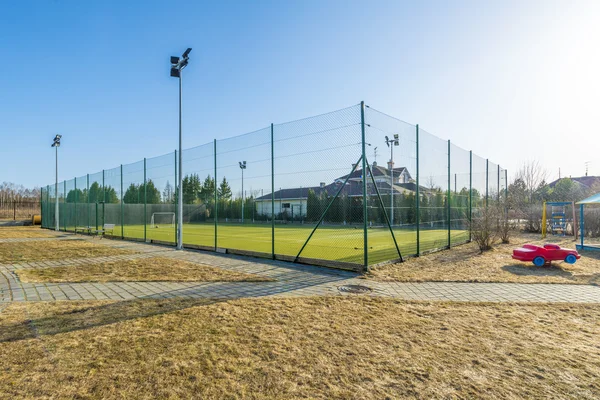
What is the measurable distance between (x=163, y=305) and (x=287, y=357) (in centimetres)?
225

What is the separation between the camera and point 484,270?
6.75 meters

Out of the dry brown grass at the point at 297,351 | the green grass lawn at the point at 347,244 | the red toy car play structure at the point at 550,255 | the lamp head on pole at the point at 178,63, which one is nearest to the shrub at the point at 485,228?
the green grass lawn at the point at 347,244

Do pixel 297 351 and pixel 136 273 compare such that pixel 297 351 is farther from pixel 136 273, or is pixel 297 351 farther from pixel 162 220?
pixel 162 220

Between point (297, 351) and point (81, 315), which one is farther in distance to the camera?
point (81, 315)

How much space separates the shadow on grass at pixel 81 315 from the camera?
324 cm

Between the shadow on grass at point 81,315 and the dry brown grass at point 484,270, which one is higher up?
the shadow on grass at point 81,315

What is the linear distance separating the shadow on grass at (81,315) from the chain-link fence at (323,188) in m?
3.71

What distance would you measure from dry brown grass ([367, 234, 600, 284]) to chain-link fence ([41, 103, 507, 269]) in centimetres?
57

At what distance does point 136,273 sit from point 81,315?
282 cm

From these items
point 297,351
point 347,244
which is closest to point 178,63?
point 347,244

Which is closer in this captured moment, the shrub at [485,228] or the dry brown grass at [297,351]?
the dry brown grass at [297,351]

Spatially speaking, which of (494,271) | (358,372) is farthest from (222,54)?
(358,372)

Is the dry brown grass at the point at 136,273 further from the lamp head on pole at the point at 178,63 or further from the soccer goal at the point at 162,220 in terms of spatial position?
the soccer goal at the point at 162,220

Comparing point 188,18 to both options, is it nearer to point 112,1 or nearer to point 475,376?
point 112,1
